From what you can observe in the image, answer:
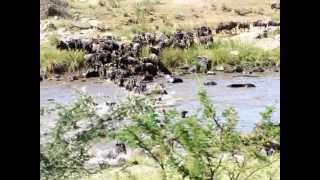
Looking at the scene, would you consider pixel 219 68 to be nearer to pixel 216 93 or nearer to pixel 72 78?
pixel 216 93

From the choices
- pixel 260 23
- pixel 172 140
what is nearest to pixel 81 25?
pixel 172 140

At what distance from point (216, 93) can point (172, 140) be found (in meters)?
0.29

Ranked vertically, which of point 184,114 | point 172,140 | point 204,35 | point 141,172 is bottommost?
point 141,172

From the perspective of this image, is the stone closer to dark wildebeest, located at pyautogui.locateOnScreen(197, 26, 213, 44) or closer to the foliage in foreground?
the foliage in foreground

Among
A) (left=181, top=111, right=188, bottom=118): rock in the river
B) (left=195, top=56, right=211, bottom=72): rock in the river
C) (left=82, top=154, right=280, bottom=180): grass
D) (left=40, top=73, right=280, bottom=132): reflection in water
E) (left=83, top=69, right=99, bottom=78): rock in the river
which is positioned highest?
(left=195, top=56, right=211, bottom=72): rock in the river

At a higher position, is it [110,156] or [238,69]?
[238,69]

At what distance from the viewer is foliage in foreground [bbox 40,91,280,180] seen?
246 cm

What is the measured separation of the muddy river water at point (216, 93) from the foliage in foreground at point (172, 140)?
0.03 meters

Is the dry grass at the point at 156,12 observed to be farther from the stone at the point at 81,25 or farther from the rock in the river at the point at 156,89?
the rock in the river at the point at 156,89

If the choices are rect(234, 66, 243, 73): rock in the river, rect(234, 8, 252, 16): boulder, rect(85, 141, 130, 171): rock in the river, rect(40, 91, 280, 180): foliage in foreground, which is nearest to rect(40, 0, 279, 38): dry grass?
rect(234, 8, 252, 16): boulder

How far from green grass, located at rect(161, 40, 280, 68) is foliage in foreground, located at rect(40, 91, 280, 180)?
191 mm

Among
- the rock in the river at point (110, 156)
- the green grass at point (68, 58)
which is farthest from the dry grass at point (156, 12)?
the rock in the river at point (110, 156)

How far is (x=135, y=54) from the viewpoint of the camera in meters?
2.52
